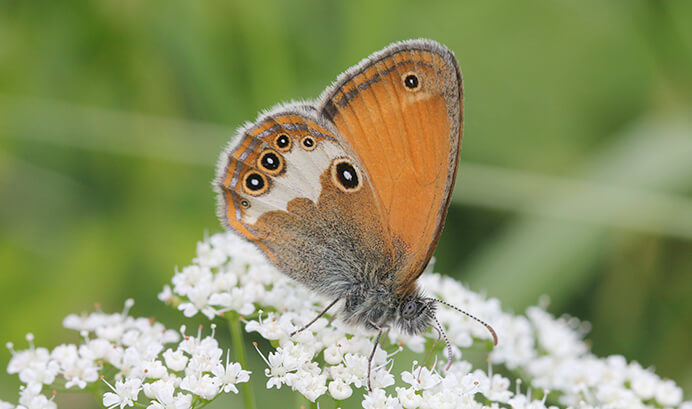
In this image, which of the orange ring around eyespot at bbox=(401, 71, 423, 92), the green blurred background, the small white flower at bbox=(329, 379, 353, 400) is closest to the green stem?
the small white flower at bbox=(329, 379, 353, 400)

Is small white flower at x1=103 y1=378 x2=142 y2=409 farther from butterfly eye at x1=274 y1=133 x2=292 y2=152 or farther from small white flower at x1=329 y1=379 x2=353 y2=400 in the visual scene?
butterfly eye at x1=274 y1=133 x2=292 y2=152

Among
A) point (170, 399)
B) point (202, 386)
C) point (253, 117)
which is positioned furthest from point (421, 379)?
point (253, 117)

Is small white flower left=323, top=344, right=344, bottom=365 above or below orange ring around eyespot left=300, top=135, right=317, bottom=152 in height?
below

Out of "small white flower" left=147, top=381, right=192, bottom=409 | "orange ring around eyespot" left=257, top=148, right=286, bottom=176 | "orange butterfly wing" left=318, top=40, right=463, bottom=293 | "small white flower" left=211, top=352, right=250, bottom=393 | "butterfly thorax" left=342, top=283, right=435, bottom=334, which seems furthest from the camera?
"orange ring around eyespot" left=257, top=148, right=286, bottom=176

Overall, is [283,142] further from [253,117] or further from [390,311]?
[253,117]

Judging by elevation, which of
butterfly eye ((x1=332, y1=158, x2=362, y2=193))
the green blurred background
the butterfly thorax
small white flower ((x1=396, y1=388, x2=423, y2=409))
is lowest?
small white flower ((x1=396, y1=388, x2=423, y2=409))

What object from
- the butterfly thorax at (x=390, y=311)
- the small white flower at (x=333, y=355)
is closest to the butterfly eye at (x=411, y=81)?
the butterfly thorax at (x=390, y=311)
